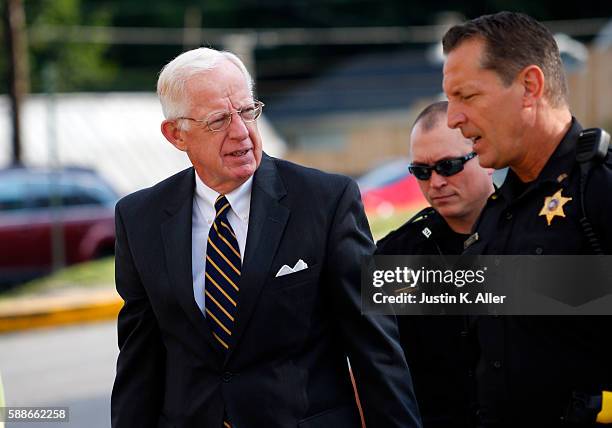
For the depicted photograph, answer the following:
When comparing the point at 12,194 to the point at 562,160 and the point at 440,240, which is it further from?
the point at 562,160

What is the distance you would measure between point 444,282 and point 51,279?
10.1 metres

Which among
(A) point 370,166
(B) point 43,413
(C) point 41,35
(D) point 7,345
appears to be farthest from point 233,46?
(B) point 43,413

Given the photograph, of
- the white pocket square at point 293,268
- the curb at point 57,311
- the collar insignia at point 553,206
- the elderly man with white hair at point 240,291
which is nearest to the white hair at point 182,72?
the elderly man with white hair at point 240,291

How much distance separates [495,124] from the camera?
8.91 ft

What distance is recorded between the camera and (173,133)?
328cm

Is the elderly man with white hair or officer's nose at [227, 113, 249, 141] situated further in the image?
officer's nose at [227, 113, 249, 141]

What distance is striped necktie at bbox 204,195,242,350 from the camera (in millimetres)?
2986

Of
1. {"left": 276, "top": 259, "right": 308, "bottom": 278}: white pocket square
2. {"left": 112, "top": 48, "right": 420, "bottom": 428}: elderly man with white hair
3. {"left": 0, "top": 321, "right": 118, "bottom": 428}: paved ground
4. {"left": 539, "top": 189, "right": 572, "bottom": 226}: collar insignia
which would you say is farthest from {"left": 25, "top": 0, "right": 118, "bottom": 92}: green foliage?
{"left": 539, "top": 189, "right": 572, "bottom": 226}: collar insignia

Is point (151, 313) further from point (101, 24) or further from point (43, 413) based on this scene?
point (101, 24)

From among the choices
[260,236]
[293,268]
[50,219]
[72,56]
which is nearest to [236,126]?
[260,236]

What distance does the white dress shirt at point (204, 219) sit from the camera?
3.06 m

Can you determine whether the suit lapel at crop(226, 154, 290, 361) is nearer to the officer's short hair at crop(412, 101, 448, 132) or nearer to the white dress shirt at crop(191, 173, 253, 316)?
the white dress shirt at crop(191, 173, 253, 316)

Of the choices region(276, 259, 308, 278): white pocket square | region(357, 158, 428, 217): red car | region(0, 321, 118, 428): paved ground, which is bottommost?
region(276, 259, 308, 278): white pocket square

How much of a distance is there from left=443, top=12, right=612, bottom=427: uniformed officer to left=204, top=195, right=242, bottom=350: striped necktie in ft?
2.25
